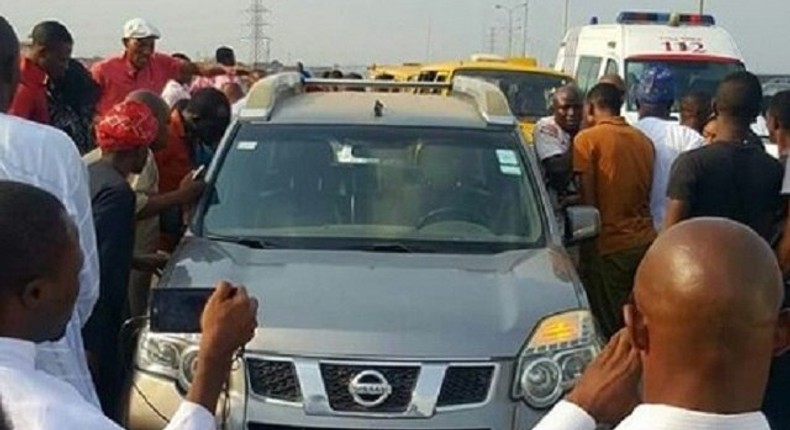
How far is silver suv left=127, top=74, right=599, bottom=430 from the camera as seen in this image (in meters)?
4.45

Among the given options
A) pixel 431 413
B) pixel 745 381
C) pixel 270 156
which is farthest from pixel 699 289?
pixel 270 156

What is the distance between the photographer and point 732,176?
18.1 ft

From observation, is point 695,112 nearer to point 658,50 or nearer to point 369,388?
point 369,388

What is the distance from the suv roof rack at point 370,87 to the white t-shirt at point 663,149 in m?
1.07

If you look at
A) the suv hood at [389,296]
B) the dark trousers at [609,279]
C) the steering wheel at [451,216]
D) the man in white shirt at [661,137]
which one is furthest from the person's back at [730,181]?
the dark trousers at [609,279]

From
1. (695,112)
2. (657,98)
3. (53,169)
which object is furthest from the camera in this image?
(695,112)

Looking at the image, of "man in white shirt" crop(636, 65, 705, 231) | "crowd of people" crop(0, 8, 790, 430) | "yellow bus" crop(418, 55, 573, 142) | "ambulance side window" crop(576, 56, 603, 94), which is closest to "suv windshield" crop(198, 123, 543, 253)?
"crowd of people" crop(0, 8, 790, 430)

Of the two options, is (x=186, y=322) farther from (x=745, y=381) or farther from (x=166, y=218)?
(x=166, y=218)

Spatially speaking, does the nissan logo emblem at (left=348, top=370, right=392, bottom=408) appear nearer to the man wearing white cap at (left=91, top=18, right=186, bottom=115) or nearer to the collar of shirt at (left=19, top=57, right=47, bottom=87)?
the collar of shirt at (left=19, top=57, right=47, bottom=87)

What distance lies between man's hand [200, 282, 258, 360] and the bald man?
773mm

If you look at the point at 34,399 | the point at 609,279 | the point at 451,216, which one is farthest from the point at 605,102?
the point at 34,399

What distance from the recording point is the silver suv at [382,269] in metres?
4.45

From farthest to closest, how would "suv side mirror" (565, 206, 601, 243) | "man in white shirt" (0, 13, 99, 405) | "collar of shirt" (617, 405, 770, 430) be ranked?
"suv side mirror" (565, 206, 601, 243) < "man in white shirt" (0, 13, 99, 405) < "collar of shirt" (617, 405, 770, 430)

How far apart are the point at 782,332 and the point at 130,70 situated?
327 inches
